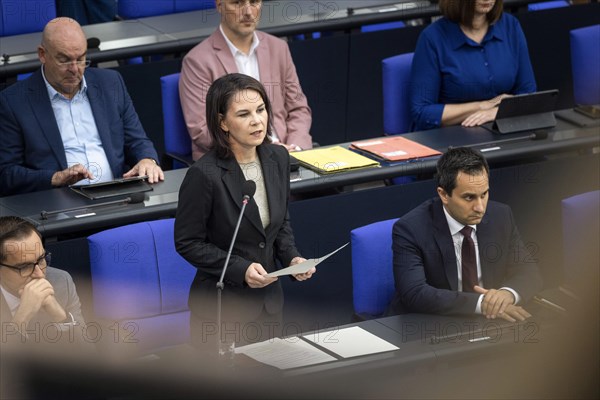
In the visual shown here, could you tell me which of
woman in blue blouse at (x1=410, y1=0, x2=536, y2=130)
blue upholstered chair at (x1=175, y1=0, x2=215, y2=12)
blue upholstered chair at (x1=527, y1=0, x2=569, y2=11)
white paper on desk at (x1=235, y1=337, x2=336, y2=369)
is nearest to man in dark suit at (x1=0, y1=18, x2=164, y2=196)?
woman in blue blouse at (x1=410, y1=0, x2=536, y2=130)

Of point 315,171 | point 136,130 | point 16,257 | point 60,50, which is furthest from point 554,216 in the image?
point 16,257

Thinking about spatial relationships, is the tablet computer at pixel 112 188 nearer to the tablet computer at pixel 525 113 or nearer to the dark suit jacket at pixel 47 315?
the dark suit jacket at pixel 47 315

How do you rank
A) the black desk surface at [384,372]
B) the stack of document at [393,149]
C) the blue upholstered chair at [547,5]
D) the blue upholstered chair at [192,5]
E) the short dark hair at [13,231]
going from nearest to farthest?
the black desk surface at [384,372] < the short dark hair at [13,231] < the stack of document at [393,149] < the blue upholstered chair at [192,5] < the blue upholstered chair at [547,5]

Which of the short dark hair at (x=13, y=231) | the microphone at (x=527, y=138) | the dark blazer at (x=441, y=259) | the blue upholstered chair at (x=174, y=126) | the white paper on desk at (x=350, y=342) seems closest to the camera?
the white paper on desk at (x=350, y=342)

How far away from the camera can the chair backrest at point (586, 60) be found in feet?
17.3

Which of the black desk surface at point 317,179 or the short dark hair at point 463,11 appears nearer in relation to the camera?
the black desk surface at point 317,179

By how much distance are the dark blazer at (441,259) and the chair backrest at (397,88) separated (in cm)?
133

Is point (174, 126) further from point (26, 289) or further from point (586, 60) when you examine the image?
point (586, 60)

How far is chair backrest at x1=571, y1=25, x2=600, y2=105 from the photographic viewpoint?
207 inches

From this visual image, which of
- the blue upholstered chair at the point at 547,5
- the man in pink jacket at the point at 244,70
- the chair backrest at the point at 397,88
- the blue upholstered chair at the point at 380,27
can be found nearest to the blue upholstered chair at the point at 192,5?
the blue upholstered chair at the point at 380,27

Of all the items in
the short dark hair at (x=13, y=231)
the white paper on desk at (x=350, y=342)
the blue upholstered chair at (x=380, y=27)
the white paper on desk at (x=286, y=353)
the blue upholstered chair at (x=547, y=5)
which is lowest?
the white paper on desk at (x=350, y=342)

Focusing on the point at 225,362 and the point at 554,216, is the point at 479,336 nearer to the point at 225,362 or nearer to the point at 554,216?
the point at 225,362

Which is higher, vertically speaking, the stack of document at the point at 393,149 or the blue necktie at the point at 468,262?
the stack of document at the point at 393,149

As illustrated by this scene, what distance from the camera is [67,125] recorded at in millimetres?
4512
